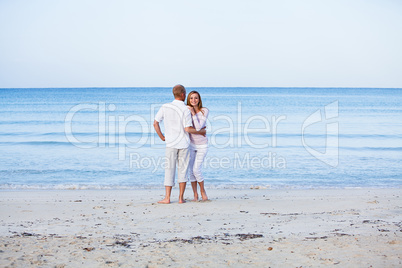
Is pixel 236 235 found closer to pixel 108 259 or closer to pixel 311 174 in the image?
pixel 108 259

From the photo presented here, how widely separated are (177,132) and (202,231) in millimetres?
2010

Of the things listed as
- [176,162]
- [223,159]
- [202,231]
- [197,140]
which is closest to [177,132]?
[197,140]

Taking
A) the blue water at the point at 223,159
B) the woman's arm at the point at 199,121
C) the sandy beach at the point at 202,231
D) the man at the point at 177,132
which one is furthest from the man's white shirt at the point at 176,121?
the blue water at the point at 223,159

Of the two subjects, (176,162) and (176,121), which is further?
(176,162)

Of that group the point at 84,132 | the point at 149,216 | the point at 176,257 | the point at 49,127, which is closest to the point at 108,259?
the point at 176,257

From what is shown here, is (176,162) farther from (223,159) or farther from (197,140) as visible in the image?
(223,159)

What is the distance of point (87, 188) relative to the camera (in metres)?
9.28

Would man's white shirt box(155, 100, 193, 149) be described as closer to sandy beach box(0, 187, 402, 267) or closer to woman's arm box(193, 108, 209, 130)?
woman's arm box(193, 108, 209, 130)

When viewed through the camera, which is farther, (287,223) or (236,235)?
(287,223)

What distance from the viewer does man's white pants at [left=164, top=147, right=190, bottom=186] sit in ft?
22.3

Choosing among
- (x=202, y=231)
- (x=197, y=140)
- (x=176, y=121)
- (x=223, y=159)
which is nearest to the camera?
(x=202, y=231)

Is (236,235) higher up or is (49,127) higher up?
(49,127)

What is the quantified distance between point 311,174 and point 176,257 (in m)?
7.47

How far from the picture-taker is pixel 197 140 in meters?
6.88
